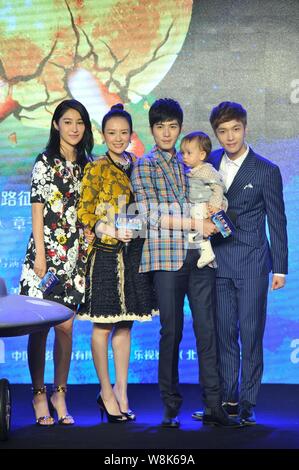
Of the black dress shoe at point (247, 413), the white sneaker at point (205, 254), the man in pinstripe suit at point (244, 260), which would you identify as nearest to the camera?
the white sneaker at point (205, 254)

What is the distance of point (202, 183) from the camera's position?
4270 millimetres

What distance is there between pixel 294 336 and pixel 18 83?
2207mm

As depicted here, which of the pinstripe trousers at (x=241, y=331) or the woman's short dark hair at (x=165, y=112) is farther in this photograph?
the pinstripe trousers at (x=241, y=331)

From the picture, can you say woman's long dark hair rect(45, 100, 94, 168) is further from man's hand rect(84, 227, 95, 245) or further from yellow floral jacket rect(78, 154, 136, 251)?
man's hand rect(84, 227, 95, 245)

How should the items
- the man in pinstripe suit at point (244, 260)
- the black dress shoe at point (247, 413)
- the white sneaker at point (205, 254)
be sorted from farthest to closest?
1. the man in pinstripe suit at point (244, 260)
2. the black dress shoe at point (247, 413)
3. the white sneaker at point (205, 254)

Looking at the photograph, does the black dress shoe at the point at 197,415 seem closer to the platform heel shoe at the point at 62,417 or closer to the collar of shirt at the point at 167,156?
the platform heel shoe at the point at 62,417

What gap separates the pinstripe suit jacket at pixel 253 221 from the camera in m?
4.42

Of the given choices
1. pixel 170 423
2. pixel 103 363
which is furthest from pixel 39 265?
pixel 170 423

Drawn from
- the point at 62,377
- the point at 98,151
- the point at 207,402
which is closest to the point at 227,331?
the point at 207,402

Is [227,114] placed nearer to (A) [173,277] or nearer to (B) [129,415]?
(A) [173,277]

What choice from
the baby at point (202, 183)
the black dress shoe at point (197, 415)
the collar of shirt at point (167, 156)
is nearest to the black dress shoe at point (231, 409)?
the black dress shoe at point (197, 415)

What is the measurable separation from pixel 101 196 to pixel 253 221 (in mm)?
704

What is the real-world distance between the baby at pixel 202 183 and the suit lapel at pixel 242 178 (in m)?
0.16

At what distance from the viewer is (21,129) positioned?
5.76 meters
